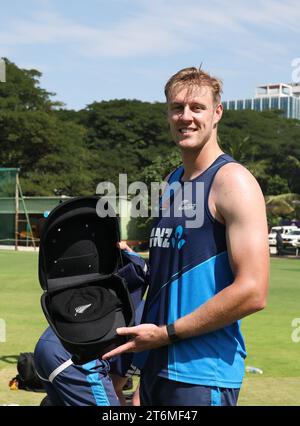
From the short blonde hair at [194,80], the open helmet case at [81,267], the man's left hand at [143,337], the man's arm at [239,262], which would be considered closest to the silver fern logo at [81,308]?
the open helmet case at [81,267]

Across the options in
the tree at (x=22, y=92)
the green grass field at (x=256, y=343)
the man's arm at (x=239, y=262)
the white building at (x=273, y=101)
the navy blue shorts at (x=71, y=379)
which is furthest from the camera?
the white building at (x=273, y=101)

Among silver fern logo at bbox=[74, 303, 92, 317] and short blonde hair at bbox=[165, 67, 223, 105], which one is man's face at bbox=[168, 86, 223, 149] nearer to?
short blonde hair at bbox=[165, 67, 223, 105]

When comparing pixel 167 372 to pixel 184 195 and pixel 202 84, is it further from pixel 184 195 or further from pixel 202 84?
pixel 202 84

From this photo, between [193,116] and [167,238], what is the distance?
0.48m

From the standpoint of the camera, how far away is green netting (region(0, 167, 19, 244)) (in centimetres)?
4162

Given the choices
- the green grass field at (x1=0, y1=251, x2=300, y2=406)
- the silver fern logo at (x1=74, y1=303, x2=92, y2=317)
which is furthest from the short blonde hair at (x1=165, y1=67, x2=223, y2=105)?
the green grass field at (x1=0, y1=251, x2=300, y2=406)

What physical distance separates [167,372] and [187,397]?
0.40 feet

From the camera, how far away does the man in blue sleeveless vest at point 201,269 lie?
2.51 meters

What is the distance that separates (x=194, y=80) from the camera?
8.91 feet

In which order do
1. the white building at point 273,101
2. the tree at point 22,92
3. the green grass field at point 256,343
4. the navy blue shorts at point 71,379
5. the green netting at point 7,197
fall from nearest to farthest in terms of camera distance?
the navy blue shorts at point 71,379 → the green grass field at point 256,343 → the green netting at point 7,197 → the tree at point 22,92 → the white building at point 273,101

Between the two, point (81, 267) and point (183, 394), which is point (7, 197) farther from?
point (183, 394)

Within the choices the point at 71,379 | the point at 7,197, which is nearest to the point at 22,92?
the point at 7,197

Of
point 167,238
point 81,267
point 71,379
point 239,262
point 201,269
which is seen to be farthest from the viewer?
point 71,379

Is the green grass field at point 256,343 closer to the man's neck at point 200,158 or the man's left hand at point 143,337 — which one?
the man's left hand at point 143,337
